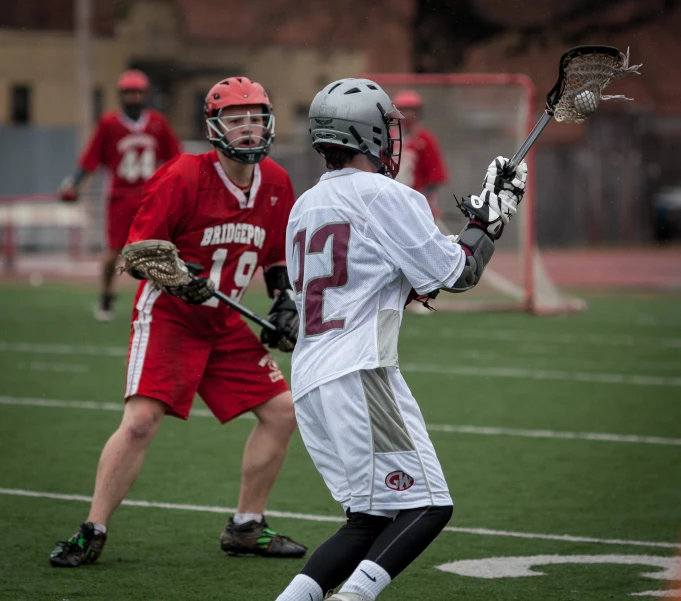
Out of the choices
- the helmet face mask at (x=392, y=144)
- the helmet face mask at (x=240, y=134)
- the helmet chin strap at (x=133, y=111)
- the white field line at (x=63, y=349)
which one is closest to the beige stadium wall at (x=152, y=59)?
the helmet chin strap at (x=133, y=111)

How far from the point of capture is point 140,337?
17.8 feet

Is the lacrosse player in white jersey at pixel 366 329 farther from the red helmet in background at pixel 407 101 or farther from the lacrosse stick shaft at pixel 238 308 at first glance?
the red helmet in background at pixel 407 101

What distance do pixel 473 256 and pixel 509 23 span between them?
24308 mm

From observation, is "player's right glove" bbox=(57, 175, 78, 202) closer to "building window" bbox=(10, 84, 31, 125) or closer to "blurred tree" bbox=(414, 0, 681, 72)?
"blurred tree" bbox=(414, 0, 681, 72)

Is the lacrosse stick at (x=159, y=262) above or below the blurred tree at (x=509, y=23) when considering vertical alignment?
below

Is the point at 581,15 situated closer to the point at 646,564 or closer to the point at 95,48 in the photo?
A: the point at 95,48

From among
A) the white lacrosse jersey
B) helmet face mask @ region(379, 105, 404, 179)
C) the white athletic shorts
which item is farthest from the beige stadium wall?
the white athletic shorts

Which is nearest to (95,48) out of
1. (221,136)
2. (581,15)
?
(581,15)

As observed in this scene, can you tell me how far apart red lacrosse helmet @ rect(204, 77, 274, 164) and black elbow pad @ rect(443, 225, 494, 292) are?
56.7 inches

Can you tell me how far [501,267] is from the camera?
1490 cm

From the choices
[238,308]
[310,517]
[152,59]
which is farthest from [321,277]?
[152,59]

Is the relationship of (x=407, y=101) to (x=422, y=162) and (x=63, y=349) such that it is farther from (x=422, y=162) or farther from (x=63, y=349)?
(x=63, y=349)

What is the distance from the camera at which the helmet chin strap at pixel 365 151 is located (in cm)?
406

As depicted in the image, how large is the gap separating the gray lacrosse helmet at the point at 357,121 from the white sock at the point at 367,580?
3.84 ft
